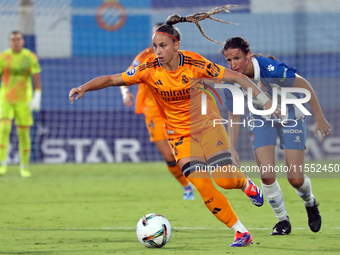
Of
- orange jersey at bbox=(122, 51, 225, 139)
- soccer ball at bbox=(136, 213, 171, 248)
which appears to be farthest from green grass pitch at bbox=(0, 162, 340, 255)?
orange jersey at bbox=(122, 51, 225, 139)

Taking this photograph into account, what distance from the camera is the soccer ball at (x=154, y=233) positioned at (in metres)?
4.71

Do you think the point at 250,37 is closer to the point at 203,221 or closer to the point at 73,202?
the point at 73,202

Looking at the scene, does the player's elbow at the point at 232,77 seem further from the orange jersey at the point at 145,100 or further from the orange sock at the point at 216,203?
the orange jersey at the point at 145,100

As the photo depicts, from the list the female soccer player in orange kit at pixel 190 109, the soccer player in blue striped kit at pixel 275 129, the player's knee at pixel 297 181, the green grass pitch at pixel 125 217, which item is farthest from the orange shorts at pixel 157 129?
the player's knee at pixel 297 181

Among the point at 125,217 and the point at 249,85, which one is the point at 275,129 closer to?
the point at 249,85

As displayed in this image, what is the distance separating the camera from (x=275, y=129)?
5488 mm

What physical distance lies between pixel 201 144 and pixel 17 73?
7.31 m

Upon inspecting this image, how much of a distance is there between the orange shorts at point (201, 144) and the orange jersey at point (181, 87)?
0.05m

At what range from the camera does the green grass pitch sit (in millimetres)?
4781

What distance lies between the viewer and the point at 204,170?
4.87 metres

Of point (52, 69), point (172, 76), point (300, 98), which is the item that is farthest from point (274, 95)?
point (52, 69)

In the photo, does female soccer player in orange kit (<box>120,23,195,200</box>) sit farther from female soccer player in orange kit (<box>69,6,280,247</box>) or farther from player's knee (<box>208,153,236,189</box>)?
player's knee (<box>208,153,236,189</box>)

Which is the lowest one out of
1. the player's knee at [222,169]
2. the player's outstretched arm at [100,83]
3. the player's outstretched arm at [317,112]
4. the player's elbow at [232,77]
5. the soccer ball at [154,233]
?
the soccer ball at [154,233]

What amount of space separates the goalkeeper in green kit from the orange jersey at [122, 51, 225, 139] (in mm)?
6572
